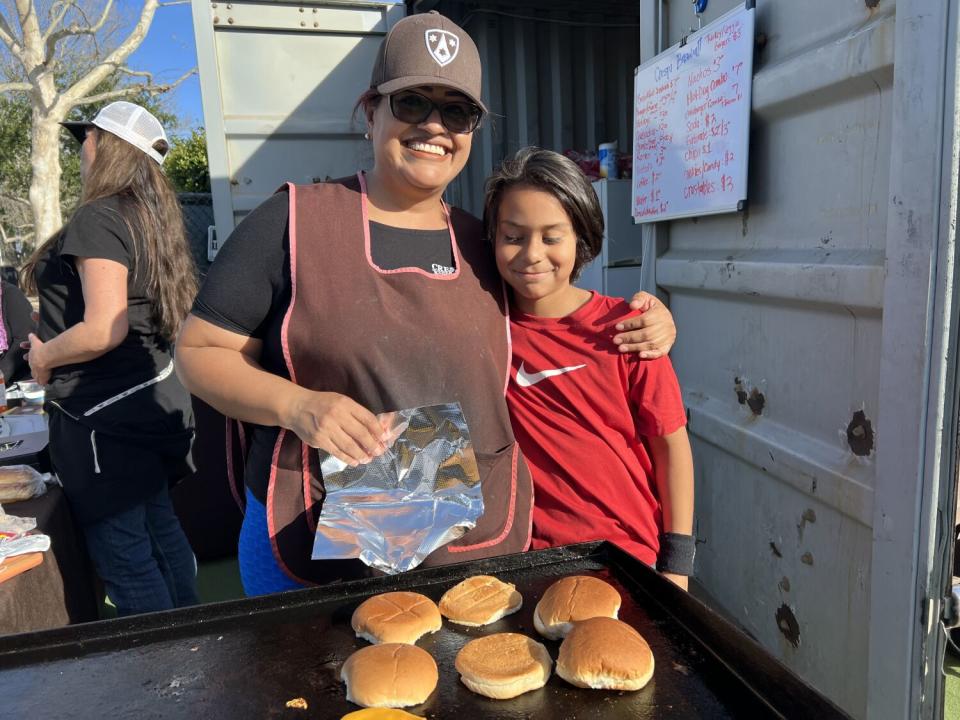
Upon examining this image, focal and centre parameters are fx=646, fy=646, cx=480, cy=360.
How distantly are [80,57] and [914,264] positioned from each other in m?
23.5

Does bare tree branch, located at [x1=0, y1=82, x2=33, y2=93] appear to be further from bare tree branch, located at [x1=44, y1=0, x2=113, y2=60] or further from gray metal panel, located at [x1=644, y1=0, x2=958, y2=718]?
gray metal panel, located at [x1=644, y1=0, x2=958, y2=718]

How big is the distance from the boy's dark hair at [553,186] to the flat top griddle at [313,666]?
793 mm

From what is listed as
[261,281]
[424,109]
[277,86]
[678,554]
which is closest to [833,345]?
[678,554]

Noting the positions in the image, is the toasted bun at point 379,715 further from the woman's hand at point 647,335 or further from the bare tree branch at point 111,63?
the bare tree branch at point 111,63

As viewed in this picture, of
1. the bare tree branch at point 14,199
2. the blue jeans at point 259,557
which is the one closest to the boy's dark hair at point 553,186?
the blue jeans at point 259,557

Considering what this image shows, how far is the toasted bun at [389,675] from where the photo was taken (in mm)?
966

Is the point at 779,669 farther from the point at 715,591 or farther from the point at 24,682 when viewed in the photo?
the point at 715,591

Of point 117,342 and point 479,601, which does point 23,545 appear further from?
point 479,601

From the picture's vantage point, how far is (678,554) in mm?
1546

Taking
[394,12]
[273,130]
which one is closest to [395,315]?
[273,130]

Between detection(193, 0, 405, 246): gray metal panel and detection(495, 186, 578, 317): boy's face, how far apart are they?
301 centimetres

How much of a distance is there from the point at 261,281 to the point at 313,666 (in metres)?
0.73

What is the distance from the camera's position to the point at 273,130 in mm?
4312

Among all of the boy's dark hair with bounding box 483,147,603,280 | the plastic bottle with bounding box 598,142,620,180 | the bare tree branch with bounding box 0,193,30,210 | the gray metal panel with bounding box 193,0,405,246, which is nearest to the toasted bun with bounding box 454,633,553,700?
the boy's dark hair with bounding box 483,147,603,280
